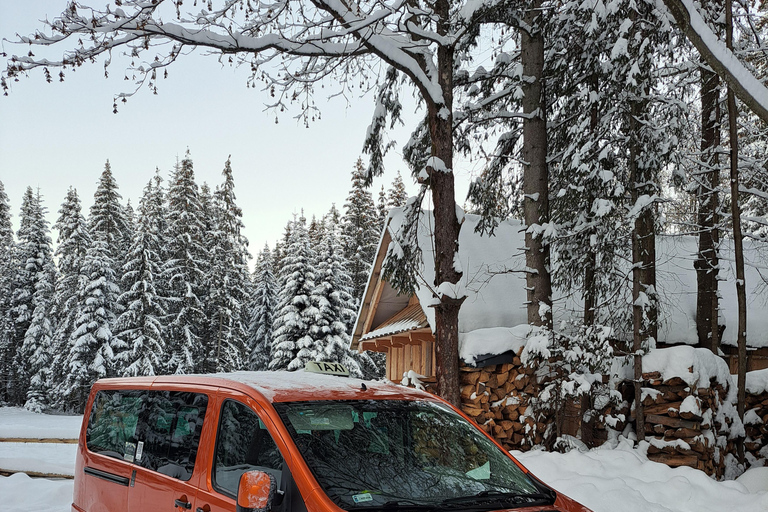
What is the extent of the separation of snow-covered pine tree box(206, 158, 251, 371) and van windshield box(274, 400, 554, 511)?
37337 millimetres

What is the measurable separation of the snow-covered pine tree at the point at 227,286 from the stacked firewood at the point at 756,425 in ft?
109

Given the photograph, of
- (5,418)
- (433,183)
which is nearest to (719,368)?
(433,183)

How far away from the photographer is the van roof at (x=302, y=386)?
3.64 meters

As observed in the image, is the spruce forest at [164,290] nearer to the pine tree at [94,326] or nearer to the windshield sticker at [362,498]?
the pine tree at [94,326]

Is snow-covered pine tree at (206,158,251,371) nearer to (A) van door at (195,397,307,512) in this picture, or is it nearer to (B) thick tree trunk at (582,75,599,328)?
(B) thick tree trunk at (582,75,599,328)

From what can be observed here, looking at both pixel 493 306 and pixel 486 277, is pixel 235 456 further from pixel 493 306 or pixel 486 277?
pixel 486 277

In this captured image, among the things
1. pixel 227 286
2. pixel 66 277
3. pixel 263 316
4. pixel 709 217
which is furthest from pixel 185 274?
pixel 709 217

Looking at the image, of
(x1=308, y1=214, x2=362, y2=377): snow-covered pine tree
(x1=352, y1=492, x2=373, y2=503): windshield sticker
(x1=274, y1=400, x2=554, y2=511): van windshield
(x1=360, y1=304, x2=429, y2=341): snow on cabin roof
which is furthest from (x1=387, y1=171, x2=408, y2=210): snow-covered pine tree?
(x1=352, y1=492, x2=373, y2=503): windshield sticker

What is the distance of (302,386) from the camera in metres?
3.83

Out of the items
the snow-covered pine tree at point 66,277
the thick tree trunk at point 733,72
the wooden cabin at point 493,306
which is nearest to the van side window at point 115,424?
the thick tree trunk at point 733,72

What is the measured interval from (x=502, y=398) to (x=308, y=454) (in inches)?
320

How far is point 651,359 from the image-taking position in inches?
388

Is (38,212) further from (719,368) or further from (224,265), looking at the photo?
(719,368)

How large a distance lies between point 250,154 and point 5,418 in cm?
2820
